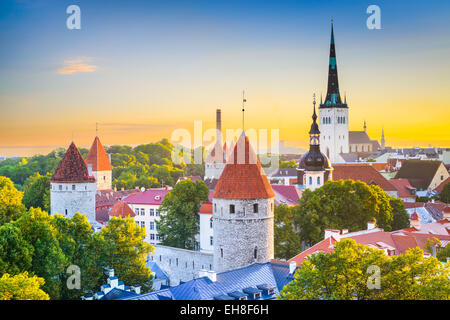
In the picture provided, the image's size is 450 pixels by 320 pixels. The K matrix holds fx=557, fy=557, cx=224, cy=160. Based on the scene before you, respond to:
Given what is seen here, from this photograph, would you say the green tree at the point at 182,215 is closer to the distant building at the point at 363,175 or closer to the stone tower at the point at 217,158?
the distant building at the point at 363,175

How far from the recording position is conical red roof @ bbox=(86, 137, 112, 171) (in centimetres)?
4878

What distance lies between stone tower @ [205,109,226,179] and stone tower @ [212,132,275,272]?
110 feet

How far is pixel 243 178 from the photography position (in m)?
21.3

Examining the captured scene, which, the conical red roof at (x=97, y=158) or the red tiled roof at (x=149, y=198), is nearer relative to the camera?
the red tiled roof at (x=149, y=198)

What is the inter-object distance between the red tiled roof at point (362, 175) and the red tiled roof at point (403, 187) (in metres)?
1.51

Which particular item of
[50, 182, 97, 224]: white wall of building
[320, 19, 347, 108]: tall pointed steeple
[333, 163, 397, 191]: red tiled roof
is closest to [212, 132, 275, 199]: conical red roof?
[50, 182, 97, 224]: white wall of building

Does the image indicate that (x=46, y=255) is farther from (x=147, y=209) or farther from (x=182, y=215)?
(x=147, y=209)

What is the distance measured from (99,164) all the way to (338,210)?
25.7 meters

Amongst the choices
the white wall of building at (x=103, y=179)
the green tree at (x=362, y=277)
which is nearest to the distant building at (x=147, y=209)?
the white wall of building at (x=103, y=179)

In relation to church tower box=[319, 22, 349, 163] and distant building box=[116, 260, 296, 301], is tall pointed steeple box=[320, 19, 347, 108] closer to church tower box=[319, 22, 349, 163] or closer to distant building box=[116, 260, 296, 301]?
church tower box=[319, 22, 349, 163]

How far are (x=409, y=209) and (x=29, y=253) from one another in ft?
92.6

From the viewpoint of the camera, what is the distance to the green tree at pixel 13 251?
1641 centimetres
